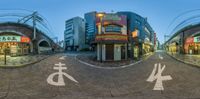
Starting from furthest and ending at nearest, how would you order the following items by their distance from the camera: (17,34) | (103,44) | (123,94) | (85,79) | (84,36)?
(84,36) < (17,34) < (103,44) < (85,79) < (123,94)

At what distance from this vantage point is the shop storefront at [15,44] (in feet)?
111

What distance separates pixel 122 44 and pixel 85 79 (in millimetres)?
15840

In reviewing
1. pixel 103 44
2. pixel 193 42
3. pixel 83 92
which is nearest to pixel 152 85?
pixel 83 92

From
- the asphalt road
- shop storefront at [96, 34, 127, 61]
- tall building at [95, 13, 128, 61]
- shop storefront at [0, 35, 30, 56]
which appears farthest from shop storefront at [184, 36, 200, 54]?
shop storefront at [0, 35, 30, 56]

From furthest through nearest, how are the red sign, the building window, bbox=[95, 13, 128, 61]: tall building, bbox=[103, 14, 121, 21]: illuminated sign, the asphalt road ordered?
the red sign < bbox=[103, 14, 121, 21]: illuminated sign < the building window < bbox=[95, 13, 128, 61]: tall building < the asphalt road

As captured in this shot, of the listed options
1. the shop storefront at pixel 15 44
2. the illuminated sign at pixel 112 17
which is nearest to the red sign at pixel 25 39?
the shop storefront at pixel 15 44

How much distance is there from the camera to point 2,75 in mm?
12031

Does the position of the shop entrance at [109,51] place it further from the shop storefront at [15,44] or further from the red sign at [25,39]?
the red sign at [25,39]

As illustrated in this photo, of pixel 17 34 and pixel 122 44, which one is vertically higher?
pixel 17 34

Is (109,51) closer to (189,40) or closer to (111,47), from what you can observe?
(111,47)

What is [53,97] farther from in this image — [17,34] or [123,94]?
[17,34]

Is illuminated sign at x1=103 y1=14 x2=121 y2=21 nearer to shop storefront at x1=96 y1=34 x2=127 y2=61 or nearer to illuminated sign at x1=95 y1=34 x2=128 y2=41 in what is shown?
illuminated sign at x1=95 y1=34 x2=128 y2=41

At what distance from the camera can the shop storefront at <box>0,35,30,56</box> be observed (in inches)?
1332

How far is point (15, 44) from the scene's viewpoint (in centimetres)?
3547
